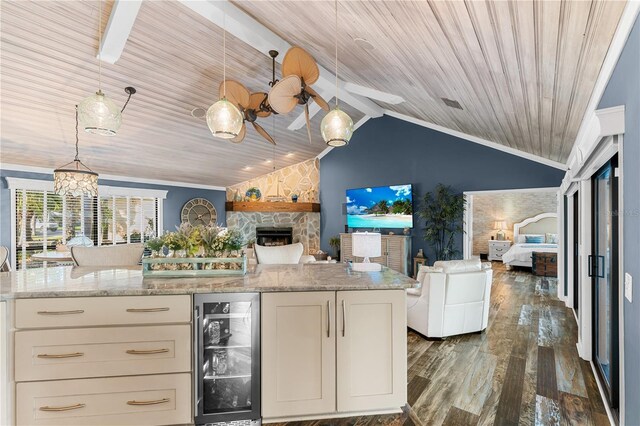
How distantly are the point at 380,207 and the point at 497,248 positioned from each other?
16.6 feet

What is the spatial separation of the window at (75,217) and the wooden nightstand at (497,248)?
30.9ft

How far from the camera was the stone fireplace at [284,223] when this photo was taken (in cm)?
813

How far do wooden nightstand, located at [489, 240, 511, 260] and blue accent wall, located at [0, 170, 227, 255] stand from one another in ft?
26.3

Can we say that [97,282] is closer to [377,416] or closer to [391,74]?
[377,416]

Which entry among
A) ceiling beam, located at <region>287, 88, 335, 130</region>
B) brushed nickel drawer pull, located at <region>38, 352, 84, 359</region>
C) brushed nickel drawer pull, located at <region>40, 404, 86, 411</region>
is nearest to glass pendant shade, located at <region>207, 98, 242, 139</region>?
brushed nickel drawer pull, located at <region>38, 352, 84, 359</region>

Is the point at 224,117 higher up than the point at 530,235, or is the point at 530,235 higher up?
the point at 224,117

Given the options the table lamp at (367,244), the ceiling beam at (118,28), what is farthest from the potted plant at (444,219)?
the ceiling beam at (118,28)

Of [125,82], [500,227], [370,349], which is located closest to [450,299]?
[370,349]

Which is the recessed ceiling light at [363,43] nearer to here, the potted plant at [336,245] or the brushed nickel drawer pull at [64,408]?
the brushed nickel drawer pull at [64,408]

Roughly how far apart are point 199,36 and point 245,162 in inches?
150

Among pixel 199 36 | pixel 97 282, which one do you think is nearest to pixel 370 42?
pixel 199 36

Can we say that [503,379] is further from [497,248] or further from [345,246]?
[497,248]

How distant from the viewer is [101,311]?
1794 mm

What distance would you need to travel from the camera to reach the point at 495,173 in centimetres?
589
